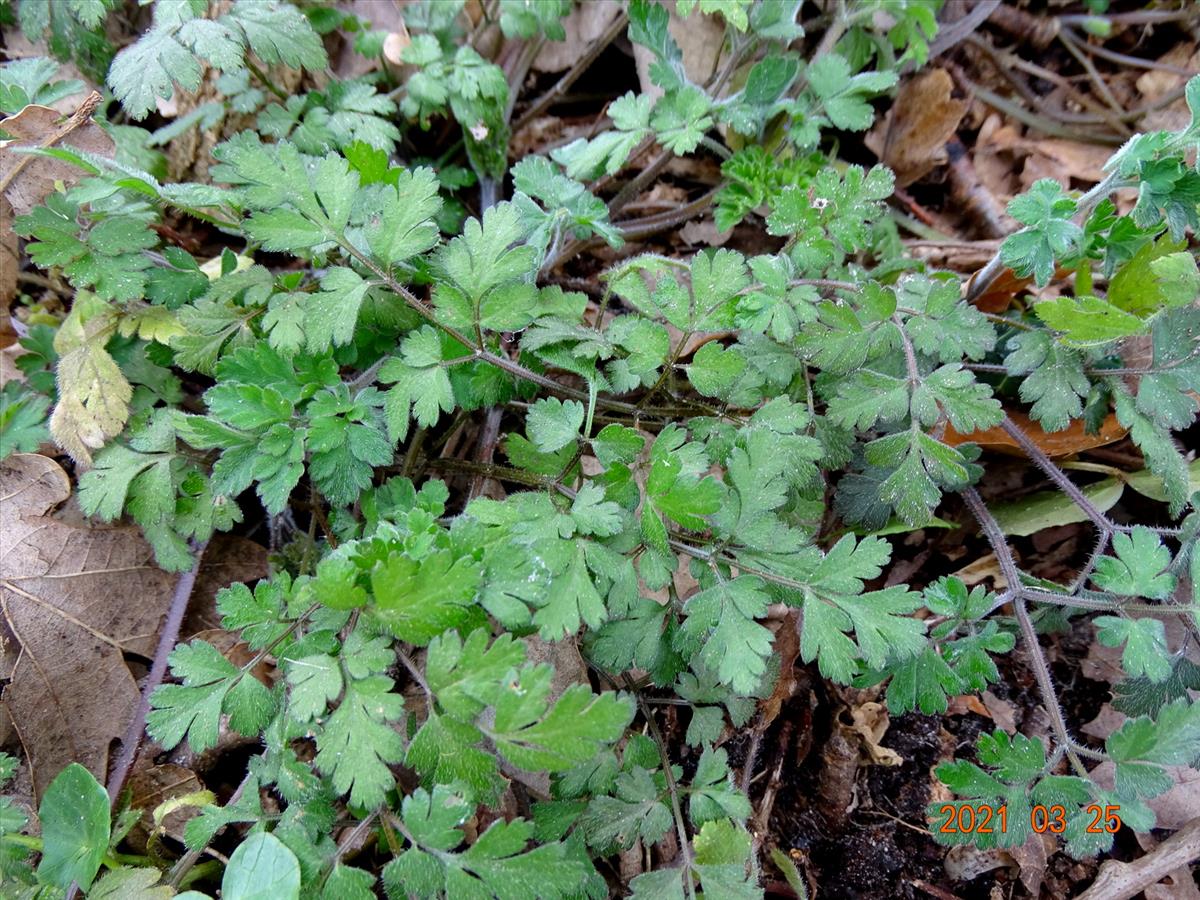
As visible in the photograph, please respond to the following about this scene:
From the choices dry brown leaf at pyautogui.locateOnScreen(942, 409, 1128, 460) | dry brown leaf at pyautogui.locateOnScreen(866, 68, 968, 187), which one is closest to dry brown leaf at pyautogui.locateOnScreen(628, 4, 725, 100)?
dry brown leaf at pyautogui.locateOnScreen(866, 68, 968, 187)

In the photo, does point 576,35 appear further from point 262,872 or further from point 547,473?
point 262,872

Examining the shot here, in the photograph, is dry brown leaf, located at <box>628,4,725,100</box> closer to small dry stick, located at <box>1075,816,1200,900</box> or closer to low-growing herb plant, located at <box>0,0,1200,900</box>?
low-growing herb plant, located at <box>0,0,1200,900</box>

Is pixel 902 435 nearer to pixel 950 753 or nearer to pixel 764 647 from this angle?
pixel 764 647

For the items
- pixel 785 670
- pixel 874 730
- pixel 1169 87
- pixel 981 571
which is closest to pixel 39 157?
pixel 785 670

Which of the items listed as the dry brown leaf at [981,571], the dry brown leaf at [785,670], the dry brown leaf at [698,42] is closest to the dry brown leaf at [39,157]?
the dry brown leaf at [698,42]

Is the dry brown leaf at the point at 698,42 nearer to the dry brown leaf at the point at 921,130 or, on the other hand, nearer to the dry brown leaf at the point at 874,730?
the dry brown leaf at the point at 921,130

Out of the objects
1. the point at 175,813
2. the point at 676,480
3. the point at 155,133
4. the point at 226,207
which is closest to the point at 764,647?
the point at 676,480
